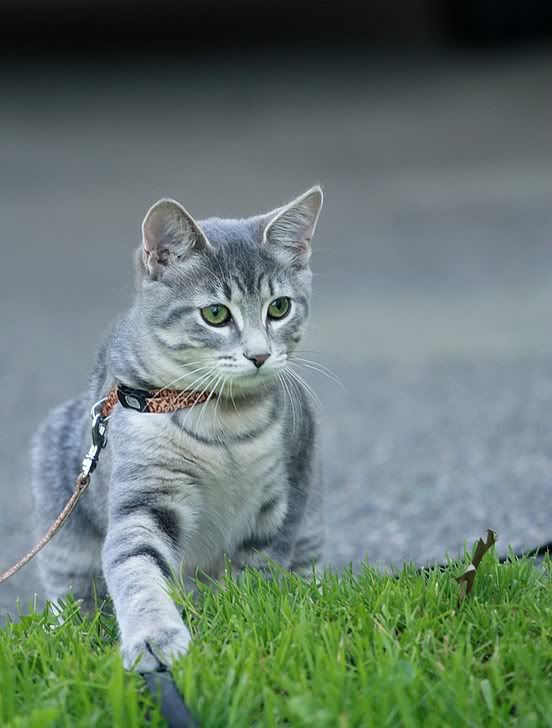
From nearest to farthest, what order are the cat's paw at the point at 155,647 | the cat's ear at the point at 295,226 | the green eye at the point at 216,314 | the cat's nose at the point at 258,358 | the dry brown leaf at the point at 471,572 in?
1. the cat's paw at the point at 155,647
2. the dry brown leaf at the point at 471,572
3. the cat's nose at the point at 258,358
4. the green eye at the point at 216,314
5. the cat's ear at the point at 295,226

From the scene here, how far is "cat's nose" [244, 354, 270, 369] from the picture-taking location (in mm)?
3349

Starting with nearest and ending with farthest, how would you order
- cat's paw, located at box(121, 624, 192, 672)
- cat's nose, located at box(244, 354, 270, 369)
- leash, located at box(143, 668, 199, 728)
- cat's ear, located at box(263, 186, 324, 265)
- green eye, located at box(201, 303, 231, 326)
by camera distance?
leash, located at box(143, 668, 199, 728) → cat's paw, located at box(121, 624, 192, 672) → cat's nose, located at box(244, 354, 270, 369) → green eye, located at box(201, 303, 231, 326) → cat's ear, located at box(263, 186, 324, 265)

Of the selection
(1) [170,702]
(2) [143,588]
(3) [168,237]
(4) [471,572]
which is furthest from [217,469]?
(1) [170,702]

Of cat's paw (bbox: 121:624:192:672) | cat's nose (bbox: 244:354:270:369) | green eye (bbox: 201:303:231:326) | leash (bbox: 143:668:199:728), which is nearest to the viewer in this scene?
leash (bbox: 143:668:199:728)

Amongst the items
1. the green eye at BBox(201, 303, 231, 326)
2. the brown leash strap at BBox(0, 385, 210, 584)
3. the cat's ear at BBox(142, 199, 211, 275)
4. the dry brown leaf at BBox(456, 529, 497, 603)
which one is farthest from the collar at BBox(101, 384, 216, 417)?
the dry brown leaf at BBox(456, 529, 497, 603)

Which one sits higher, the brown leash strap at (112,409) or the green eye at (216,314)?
the green eye at (216,314)

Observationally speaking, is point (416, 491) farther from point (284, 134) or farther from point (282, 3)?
point (282, 3)

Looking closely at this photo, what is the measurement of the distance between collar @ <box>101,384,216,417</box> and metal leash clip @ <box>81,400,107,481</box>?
0.11 metres

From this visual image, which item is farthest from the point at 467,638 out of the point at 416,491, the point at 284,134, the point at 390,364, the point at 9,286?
the point at 284,134

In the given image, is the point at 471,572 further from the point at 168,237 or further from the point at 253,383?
the point at 168,237

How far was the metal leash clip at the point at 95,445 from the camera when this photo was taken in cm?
356

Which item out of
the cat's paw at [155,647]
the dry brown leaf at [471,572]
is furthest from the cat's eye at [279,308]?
the cat's paw at [155,647]

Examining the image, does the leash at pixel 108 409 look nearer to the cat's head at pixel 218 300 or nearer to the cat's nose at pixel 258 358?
the cat's head at pixel 218 300

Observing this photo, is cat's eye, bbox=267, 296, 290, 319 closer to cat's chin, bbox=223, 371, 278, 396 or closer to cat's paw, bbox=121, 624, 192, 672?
cat's chin, bbox=223, 371, 278, 396
